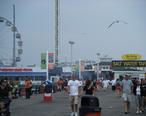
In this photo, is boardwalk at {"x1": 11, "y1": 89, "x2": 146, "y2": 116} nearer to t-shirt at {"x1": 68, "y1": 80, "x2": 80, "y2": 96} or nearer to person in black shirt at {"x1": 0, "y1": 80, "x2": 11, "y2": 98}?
t-shirt at {"x1": 68, "y1": 80, "x2": 80, "y2": 96}

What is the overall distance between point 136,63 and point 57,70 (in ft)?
90.4

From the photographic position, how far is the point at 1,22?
273 ft

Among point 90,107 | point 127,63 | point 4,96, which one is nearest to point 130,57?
point 127,63

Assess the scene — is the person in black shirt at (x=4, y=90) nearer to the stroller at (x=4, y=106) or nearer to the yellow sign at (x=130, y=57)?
the stroller at (x=4, y=106)

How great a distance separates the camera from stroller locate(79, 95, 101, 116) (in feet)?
44.8

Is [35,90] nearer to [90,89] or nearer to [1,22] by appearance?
[90,89]

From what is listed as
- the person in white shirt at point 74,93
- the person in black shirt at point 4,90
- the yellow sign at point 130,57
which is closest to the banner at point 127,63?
the yellow sign at point 130,57

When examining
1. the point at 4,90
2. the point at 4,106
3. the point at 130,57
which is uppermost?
the point at 130,57

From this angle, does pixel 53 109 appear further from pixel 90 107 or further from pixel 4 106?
pixel 90 107

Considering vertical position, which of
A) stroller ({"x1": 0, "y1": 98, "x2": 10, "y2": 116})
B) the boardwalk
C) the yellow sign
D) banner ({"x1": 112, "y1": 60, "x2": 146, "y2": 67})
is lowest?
the boardwalk

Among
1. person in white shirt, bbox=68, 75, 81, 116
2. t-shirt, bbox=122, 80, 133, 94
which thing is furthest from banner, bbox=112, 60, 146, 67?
person in white shirt, bbox=68, 75, 81, 116

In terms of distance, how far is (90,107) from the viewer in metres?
13.9

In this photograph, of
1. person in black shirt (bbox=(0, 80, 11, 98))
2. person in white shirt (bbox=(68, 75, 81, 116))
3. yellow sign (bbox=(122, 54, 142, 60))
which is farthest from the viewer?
yellow sign (bbox=(122, 54, 142, 60))

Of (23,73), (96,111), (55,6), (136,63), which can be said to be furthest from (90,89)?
(55,6)
